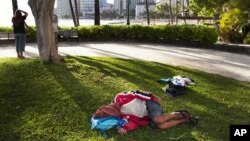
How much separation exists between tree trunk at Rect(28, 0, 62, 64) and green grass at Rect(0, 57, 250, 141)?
0.32 m

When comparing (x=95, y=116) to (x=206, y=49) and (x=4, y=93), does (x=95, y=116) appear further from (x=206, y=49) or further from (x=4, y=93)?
(x=206, y=49)

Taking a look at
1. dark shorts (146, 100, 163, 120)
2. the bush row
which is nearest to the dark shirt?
dark shorts (146, 100, 163, 120)

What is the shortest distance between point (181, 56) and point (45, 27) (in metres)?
5.71

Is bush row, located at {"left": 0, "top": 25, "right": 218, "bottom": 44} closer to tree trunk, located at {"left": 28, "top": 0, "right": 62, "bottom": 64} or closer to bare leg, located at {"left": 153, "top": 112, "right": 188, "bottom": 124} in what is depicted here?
tree trunk, located at {"left": 28, "top": 0, "right": 62, "bottom": 64}

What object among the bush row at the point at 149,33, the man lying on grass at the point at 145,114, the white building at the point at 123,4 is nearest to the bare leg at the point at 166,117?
the man lying on grass at the point at 145,114

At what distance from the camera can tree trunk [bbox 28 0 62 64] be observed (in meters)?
10.9

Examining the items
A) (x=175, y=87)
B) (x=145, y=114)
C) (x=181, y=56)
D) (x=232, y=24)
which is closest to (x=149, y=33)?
(x=232, y=24)

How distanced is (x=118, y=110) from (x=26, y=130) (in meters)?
1.50

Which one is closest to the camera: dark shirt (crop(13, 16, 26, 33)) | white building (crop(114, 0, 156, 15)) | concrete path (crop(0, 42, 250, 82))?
concrete path (crop(0, 42, 250, 82))

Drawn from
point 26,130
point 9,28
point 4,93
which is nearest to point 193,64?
point 4,93

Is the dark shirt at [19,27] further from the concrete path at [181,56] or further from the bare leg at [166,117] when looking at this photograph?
the bare leg at [166,117]

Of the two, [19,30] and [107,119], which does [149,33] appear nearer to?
A: [19,30]

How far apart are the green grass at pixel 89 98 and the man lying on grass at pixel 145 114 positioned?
119 millimetres

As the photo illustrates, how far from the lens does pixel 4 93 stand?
8805 mm
